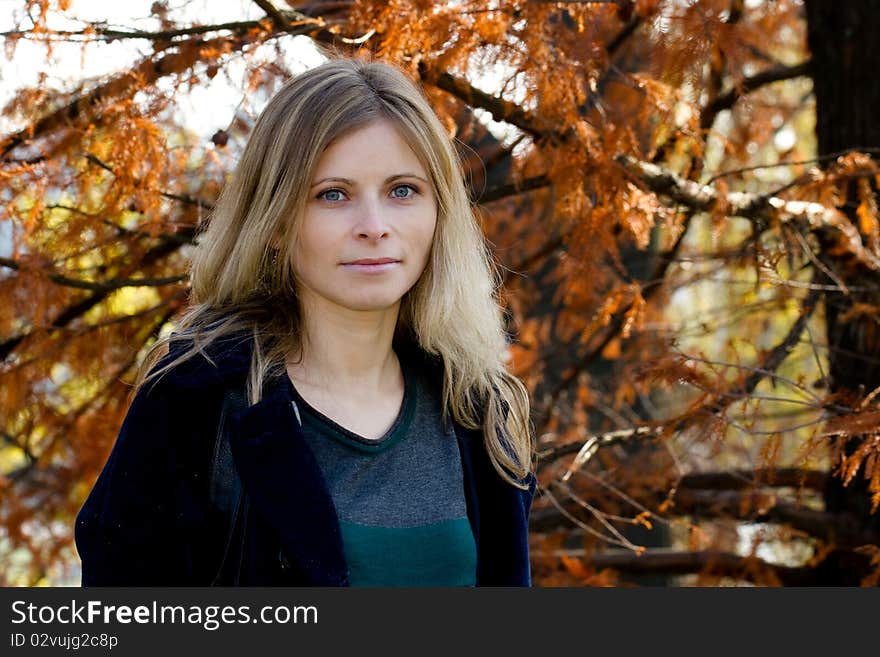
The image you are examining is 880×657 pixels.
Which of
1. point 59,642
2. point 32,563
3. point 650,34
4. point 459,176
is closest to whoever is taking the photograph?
point 59,642

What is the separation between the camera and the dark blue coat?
67.7 inches

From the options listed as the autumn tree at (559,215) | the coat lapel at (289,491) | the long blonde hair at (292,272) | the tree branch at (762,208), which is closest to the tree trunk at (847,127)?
the autumn tree at (559,215)

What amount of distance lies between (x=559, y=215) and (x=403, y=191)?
94 centimetres

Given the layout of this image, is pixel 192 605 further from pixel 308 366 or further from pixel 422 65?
pixel 422 65

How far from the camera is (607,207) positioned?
2.71 metres

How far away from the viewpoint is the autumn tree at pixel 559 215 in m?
2.53

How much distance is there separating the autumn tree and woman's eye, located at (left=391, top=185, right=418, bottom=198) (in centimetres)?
52

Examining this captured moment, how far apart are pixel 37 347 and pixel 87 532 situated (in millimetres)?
1324

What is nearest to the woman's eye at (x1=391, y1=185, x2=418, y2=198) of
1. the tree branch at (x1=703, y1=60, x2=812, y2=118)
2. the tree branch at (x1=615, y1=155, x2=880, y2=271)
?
the tree branch at (x1=615, y1=155, x2=880, y2=271)

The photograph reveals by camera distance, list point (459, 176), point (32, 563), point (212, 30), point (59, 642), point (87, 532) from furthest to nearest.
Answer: point (32, 563) < point (212, 30) < point (459, 176) < point (59, 642) < point (87, 532)

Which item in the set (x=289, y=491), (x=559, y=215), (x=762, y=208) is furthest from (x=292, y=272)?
(x=762, y=208)

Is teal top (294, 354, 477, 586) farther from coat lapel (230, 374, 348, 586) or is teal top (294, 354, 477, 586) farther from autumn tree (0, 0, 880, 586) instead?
autumn tree (0, 0, 880, 586)

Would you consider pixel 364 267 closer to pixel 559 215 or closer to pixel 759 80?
pixel 559 215

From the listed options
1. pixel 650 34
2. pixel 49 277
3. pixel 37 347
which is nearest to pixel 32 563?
pixel 37 347
